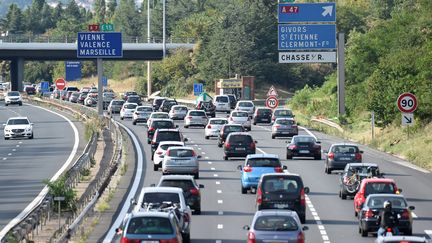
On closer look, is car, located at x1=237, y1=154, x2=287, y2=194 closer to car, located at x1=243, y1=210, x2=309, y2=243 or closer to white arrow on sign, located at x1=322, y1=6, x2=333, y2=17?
car, located at x1=243, y1=210, x2=309, y2=243

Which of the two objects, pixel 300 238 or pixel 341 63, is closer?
pixel 300 238

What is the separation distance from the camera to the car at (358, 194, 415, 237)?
30.9m

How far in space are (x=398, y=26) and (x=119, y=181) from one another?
47115mm

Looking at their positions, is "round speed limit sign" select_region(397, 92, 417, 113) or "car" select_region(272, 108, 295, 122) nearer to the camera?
"round speed limit sign" select_region(397, 92, 417, 113)

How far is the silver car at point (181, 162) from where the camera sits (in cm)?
4759

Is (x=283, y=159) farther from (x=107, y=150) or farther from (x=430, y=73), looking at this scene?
(x=430, y=73)

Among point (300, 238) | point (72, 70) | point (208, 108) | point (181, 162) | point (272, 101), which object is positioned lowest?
point (300, 238)

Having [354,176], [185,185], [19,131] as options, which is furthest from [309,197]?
[19,131]

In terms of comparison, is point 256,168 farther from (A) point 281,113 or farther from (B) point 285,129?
(A) point 281,113

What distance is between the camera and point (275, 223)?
88.5 feet

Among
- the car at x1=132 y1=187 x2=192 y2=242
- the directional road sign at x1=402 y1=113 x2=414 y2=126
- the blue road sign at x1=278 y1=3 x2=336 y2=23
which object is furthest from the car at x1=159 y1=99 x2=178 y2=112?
the car at x1=132 y1=187 x2=192 y2=242

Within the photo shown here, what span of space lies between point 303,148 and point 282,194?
23116 millimetres

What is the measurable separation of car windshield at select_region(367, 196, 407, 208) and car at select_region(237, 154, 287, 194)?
10446 millimetres

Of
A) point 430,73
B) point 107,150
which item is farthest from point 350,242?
point 430,73
